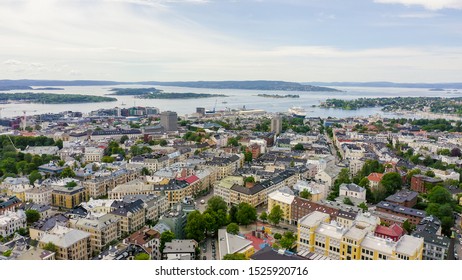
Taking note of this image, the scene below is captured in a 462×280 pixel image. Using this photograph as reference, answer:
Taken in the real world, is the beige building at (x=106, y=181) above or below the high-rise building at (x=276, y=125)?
below

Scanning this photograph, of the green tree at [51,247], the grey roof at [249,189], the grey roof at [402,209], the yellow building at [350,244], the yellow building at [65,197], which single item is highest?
the yellow building at [350,244]

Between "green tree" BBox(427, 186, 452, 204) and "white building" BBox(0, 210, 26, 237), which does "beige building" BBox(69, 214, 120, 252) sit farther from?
"green tree" BBox(427, 186, 452, 204)

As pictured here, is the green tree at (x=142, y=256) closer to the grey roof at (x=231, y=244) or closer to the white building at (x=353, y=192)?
the grey roof at (x=231, y=244)

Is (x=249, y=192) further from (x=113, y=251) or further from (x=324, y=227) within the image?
(x=113, y=251)

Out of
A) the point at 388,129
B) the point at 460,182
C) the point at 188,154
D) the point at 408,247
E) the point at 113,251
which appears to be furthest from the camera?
the point at 388,129

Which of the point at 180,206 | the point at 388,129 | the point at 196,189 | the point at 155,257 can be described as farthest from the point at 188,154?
the point at 388,129

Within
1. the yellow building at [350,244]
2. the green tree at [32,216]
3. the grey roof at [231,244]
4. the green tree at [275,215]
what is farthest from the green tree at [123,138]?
the yellow building at [350,244]
